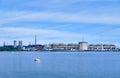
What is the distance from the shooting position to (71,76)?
186 feet

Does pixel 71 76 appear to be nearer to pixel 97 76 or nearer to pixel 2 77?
pixel 97 76

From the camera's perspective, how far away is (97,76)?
2254 inches

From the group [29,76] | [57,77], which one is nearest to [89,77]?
[57,77]

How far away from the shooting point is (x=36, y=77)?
55062 mm

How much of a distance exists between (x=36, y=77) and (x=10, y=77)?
3.68 metres

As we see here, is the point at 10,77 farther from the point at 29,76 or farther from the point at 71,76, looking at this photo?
the point at 71,76

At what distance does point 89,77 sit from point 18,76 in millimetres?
9988

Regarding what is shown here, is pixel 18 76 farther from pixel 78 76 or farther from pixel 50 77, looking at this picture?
pixel 78 76

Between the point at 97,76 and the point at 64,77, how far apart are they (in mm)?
5098

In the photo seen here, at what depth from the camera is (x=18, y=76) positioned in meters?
57.1

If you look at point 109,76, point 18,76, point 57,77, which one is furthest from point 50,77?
point 109,76

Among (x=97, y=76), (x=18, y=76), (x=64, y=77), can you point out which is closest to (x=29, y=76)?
(x=18, y=76)

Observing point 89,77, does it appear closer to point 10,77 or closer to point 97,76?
point 97,76

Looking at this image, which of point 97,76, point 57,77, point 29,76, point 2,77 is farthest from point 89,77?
point 2,77
